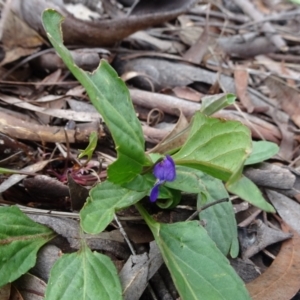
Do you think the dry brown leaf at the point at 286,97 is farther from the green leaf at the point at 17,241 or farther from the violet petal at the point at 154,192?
the green leaf at the point at 17,241

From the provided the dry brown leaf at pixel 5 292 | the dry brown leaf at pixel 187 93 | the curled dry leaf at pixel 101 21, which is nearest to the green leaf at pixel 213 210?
the dry brown leaf at pixel 5 292

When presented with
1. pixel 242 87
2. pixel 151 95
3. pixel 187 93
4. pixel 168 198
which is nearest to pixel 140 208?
pixel 168 198

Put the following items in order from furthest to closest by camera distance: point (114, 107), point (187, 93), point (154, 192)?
point (187, 93), point (154, 192), point (114, 107)

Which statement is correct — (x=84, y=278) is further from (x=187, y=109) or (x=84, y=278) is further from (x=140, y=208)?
(x=187, y=109)

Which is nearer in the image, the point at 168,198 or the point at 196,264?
the point at 196,264

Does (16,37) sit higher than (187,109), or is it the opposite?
(16,37)

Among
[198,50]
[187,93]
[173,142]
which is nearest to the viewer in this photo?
[173,142]
